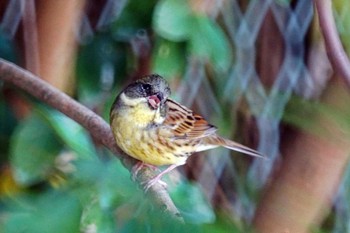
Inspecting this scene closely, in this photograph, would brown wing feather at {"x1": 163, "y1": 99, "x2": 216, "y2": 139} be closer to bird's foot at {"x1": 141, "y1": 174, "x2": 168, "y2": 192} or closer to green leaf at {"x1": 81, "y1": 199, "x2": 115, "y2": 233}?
bird's foot at {"x1": 141, "y1": 174, "x2": 168, "y2": 192}

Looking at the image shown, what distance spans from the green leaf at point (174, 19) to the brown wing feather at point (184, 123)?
0.58 ft

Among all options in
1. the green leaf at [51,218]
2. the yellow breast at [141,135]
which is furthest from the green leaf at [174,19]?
the green leaf at [51,218]

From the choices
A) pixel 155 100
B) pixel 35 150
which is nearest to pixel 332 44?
pixel 35 150

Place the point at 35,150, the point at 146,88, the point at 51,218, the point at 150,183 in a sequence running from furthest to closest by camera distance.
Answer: the point at 146,88
the point at 35,150
the point at 150,183
the point at 51,218

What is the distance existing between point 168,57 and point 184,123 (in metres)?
0.18

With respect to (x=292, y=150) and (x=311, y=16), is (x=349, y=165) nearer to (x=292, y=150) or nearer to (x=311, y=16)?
(x=292, y=150)

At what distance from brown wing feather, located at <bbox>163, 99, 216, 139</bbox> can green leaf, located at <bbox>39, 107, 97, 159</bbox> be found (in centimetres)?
37

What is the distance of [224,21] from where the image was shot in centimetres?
195

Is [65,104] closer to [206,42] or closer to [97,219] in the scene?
[206,42]

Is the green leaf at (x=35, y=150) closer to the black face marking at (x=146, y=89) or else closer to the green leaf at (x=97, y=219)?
the black face marking at (x=146, y=89)

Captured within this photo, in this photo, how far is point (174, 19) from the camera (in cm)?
128

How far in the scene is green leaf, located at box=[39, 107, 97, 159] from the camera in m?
0.90

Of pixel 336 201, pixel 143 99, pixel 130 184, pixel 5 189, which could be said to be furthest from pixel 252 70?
pixel 130 184

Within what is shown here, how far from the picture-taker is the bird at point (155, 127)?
4.16 feet
